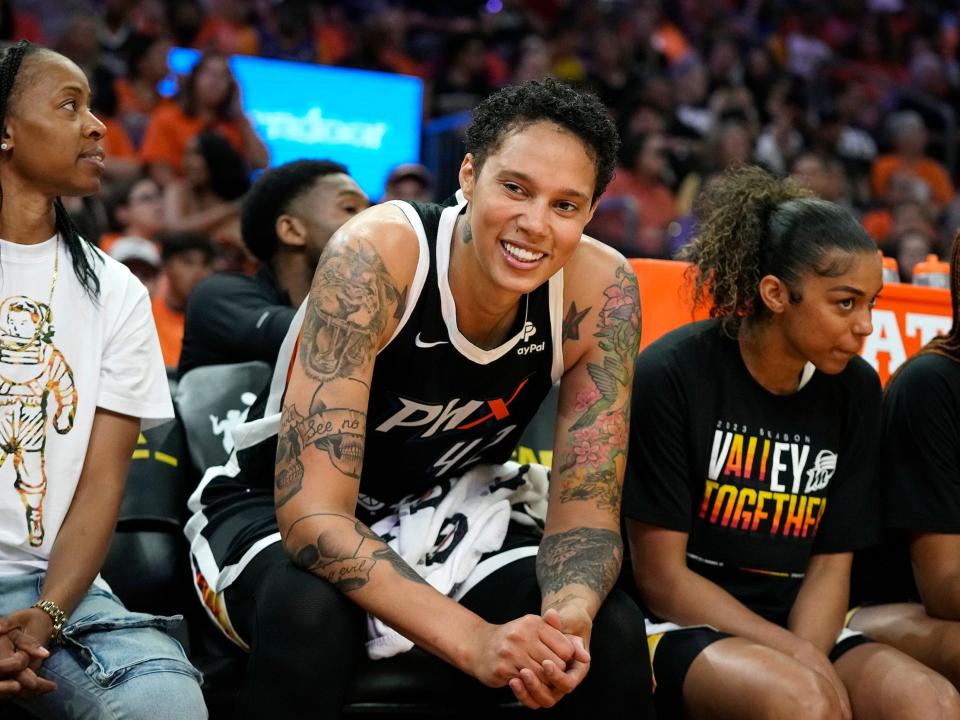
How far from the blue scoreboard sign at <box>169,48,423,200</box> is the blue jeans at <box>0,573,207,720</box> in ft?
17.1

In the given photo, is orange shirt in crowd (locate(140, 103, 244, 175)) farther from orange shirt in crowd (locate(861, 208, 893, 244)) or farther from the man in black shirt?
orange shirt in crowd (locate(861, 208, 893, 244))

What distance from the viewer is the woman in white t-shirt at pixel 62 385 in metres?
2.29

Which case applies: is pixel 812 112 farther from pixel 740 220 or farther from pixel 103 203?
pixel 740 220

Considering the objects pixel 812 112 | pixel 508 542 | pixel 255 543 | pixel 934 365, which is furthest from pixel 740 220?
pixel 812 112

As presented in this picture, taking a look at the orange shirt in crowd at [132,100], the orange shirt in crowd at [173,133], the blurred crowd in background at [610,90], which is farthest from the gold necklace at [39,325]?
the orange shirt in crowd at [132,100]

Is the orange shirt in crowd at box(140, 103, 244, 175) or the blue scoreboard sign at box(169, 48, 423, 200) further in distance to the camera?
the blue scoreboard sign at box(169, 48, 423, 200)

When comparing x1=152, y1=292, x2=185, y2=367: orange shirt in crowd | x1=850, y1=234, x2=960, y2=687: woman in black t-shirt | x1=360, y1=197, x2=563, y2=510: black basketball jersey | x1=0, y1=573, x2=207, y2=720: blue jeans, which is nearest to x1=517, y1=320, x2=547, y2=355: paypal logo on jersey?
x1=360, y1=197, x2=563, y2=510: black basketball jersey

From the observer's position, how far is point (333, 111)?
7566 millimetres

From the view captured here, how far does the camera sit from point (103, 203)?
5961mm

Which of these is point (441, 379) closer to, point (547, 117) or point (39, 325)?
point (547, 117)

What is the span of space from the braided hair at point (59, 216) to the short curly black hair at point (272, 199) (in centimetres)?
120

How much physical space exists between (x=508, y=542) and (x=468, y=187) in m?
0.75

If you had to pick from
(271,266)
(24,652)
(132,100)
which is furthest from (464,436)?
(132,100)

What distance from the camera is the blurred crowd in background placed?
5.99 m
